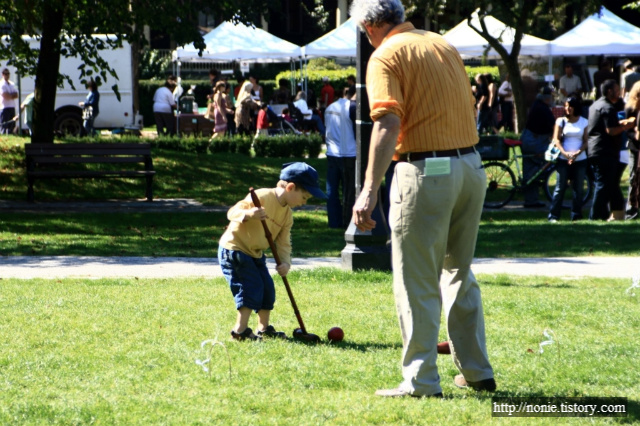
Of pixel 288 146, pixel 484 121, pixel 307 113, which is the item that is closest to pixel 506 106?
pixel 484 121

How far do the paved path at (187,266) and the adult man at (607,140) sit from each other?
343 centimetres

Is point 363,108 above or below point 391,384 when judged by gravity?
above

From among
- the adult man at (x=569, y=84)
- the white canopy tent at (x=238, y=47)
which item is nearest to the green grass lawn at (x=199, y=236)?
the adult man at (x=569, y=84)

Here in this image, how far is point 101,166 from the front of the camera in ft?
59.5

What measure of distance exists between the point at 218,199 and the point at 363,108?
7718mm

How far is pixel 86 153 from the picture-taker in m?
17.4

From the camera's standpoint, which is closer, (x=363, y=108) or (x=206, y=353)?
(x=206, y=353)

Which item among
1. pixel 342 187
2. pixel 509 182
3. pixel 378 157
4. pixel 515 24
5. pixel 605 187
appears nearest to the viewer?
pixel 378 157

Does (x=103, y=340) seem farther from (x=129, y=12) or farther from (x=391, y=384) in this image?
(x=129, y=12)

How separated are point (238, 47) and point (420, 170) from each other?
2443 cm

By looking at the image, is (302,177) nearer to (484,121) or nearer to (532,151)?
(532,151)

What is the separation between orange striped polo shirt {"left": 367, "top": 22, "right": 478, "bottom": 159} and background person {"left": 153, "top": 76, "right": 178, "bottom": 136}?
22.6 meters

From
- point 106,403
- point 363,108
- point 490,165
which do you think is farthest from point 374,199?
point 490,165

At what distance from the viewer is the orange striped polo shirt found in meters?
4.89
